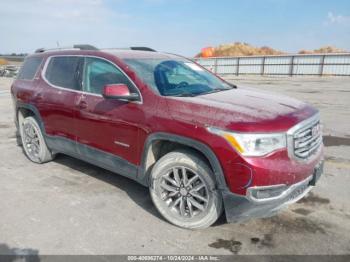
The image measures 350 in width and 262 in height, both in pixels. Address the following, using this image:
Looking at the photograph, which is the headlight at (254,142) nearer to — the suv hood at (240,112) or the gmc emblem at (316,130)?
the suv hood at (240,112)

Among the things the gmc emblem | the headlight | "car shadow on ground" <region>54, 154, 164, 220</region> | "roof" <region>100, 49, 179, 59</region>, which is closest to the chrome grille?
the gmc emblem

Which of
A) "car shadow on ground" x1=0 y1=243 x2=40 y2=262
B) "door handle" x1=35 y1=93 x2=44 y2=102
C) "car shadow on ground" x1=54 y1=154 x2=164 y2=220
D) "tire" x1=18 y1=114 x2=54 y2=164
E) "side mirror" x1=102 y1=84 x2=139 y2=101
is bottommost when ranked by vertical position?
"car shadow on ground" x1=54 y1=154 x2=164 y2=220

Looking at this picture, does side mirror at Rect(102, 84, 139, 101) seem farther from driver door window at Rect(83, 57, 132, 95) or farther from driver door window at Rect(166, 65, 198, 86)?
driver door window at Rect(166, 65, 198, 86)

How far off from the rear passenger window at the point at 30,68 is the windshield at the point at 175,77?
2165mm

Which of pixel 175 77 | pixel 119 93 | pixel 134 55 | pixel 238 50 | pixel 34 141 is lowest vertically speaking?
pixel 34 141

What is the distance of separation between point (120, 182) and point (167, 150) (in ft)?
4.25

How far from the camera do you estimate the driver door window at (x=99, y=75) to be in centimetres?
384

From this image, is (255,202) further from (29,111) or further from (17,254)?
(29,111)

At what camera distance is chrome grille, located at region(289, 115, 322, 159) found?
9.59ft

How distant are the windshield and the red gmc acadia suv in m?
0.02

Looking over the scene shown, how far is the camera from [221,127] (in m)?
2.88

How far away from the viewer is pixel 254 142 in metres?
2.80

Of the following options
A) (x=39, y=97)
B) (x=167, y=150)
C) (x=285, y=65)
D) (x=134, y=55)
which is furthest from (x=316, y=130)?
(x=285, y=65)

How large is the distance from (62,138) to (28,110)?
1272 mm
